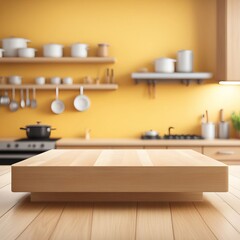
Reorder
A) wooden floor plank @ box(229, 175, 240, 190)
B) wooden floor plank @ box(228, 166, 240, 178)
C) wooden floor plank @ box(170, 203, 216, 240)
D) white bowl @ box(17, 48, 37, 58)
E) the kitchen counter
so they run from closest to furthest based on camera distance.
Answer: wooden floor plank @ box(170, 203, 216, 240) → wooden floor plank @ box(229, 175, 240, 190) → wooden floor plank @ box(228, 166, 240, 178) → the kitchen counter → white bowl @ box(17, 48, 37, 58)

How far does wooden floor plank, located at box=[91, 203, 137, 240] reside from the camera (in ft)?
3.43

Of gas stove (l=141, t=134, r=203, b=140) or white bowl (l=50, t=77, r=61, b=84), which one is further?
white bowl (l=50, t=77, r=61, b=84)

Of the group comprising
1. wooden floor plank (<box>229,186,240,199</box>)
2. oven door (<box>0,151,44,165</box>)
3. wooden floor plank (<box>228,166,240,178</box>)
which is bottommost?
oven door (<box>0,151,44,165</box>)

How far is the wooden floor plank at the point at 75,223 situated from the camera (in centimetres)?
105

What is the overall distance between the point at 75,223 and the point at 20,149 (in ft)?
10.0

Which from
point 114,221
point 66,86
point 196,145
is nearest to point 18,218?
point 114,221

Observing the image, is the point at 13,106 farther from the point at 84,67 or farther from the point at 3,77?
Answer: the point at 84,67

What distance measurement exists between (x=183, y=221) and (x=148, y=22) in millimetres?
3749

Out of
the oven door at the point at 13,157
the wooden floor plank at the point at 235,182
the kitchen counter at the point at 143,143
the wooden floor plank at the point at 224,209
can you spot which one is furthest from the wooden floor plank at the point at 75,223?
the oven door at the point at 13,157

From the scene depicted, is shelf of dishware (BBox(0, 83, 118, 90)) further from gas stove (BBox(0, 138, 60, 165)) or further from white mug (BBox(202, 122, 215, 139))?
white mug (BBox(202, 122, 215, 139))

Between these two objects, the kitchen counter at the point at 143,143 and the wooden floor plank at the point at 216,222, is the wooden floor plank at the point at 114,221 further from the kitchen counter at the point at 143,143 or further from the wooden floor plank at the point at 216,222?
the kitchen counter at the point at 143,143

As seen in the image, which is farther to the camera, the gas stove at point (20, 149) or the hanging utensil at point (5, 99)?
the hanging utensil at point (5, 99)

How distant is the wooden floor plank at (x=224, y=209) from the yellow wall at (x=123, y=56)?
10.2 ft

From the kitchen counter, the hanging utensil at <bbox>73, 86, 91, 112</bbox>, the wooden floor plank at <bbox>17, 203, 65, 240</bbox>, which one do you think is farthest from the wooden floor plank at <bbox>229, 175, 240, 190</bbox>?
the hanging utensil at <bbox>73, 86, 91, 112</bbox>
